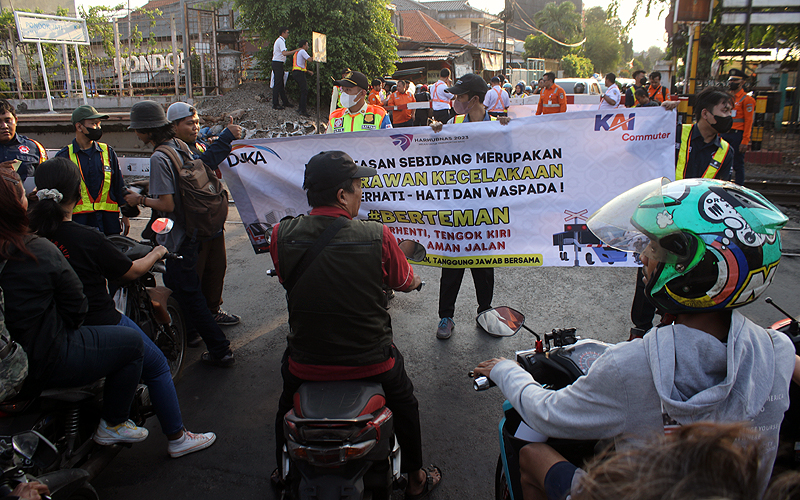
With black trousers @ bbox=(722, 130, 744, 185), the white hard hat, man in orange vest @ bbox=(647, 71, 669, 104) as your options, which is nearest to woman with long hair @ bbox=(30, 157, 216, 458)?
the white hard hat

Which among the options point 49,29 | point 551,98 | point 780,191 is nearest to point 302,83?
point 551,98

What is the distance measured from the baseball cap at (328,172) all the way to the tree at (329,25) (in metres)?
14.9

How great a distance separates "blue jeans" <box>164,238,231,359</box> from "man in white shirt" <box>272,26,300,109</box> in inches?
456

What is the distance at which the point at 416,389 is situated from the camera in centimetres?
369

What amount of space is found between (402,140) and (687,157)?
7.20 feet

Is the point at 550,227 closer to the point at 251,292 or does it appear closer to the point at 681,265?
the point at 681,265

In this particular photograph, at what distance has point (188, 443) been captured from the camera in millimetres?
3068

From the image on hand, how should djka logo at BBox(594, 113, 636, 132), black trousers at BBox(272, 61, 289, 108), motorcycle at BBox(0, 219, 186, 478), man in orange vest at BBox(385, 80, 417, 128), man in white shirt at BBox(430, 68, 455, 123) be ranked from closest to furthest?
motorcycle at BBox(0, 219, 186, 478), djka logo at BBox(594, 113, 636, 132), man in white shirt at BBox(430, 68, 455, 123), man in orange vest at BBox(385, 80, 417, 128), black trousers at BBox(272, 61, 289, 108)

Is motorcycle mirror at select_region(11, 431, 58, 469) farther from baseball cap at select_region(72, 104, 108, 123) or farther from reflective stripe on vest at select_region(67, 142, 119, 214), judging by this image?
baseball cap at select_region(72, 104, 108, 123)

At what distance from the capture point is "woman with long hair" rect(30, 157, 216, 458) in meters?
2.56

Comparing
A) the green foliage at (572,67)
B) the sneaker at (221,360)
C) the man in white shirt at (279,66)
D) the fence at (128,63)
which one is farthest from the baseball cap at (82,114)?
the green foliage at (572,67)

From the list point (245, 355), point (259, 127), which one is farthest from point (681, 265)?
point (259, 127)

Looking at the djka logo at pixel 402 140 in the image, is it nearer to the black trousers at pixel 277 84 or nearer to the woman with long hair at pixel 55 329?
the woman with long hair at pixel 55 329

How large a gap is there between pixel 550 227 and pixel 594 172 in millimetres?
531
